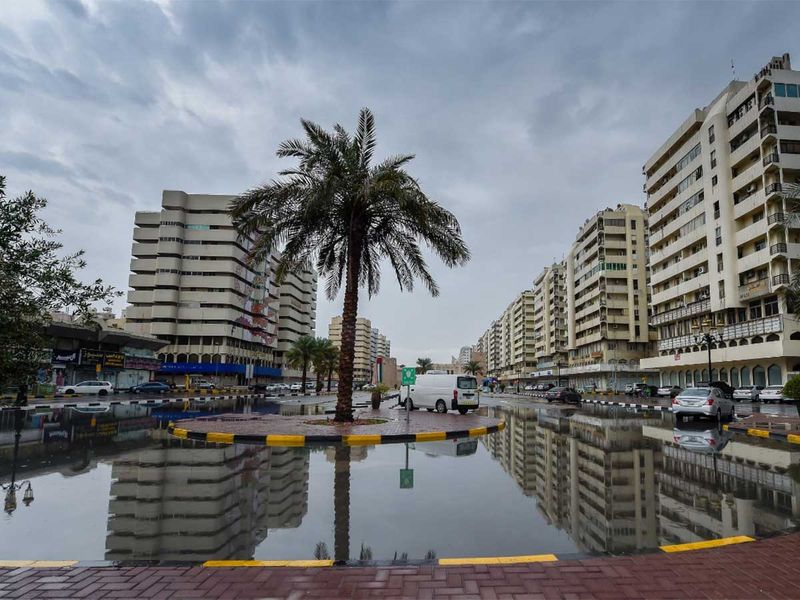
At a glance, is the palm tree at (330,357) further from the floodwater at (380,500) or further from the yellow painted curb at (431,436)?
the floodwater at (380,500)

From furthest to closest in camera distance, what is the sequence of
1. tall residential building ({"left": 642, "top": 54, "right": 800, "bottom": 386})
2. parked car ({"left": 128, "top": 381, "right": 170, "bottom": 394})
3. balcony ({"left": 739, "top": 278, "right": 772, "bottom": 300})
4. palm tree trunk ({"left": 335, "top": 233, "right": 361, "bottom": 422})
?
parked car ({"left": 128, "top": 381, "right": 170, "bottom": 394})
balcony ({"left": 739, "top": 278, "right": 772, "bottom": 300})
tall residential building ({"left": 642, "top": 54, "right": 800, "bottom": 386})
palm tree trunk ({"left": 335, "top": 233, "right": 361, "bottom": 422})

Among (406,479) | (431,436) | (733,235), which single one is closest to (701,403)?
(431,436)

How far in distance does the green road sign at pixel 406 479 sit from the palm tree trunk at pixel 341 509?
37.5 inches

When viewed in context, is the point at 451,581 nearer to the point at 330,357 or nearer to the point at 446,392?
the point at 446,392

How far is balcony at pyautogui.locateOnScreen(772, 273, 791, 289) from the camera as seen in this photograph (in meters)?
44.9

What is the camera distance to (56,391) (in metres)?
47.9

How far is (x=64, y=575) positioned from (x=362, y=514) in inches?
Result: 134

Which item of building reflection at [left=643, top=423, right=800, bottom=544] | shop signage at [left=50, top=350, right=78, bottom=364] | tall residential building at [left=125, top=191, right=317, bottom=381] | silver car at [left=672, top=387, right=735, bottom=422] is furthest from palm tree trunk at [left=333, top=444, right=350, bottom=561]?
tall residential building at [left=125, top=191, right=317, bottom=381]

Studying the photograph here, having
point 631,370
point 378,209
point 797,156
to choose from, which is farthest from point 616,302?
point 378,209

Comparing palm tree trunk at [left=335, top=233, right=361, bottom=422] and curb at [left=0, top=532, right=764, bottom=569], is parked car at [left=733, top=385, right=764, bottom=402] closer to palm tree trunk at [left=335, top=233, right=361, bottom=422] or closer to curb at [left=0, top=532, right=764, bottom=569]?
palm tree trunk at [left=335, top=233, right=361, bottom=422]

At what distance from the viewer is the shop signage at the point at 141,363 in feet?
210

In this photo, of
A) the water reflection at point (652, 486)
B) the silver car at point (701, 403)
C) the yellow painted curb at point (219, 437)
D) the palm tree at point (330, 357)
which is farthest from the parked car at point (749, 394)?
the palm tree at point (330, 357)

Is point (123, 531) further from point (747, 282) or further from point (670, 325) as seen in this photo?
point (670, 325)

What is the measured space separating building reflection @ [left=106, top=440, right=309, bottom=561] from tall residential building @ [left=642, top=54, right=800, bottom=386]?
45.2 m
